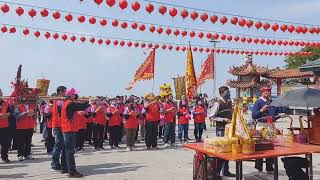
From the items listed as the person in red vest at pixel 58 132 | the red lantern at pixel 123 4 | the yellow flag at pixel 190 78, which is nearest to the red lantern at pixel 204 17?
the red lantern at pixel 123 4

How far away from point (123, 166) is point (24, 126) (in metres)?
3.12

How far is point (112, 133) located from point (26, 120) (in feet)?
11.5

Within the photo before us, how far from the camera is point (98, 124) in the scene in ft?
45.7

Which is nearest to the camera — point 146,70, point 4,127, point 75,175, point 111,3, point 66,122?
point 66,122

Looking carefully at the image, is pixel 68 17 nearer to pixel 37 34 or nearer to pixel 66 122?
pixel 37 34

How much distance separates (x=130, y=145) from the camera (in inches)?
529

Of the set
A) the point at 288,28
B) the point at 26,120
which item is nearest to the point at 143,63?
the point at 288,28

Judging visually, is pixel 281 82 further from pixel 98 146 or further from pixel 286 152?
pixel 286 152

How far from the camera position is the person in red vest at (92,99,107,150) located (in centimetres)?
1384

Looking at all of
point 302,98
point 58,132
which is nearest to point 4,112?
point 58,132

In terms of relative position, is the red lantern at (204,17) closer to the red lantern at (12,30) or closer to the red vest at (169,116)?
the red vest at (169,116)

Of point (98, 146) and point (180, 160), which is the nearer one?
point (180, 160)

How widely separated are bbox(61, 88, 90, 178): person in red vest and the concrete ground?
1.30 ft

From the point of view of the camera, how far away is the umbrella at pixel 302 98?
6.48 metres
